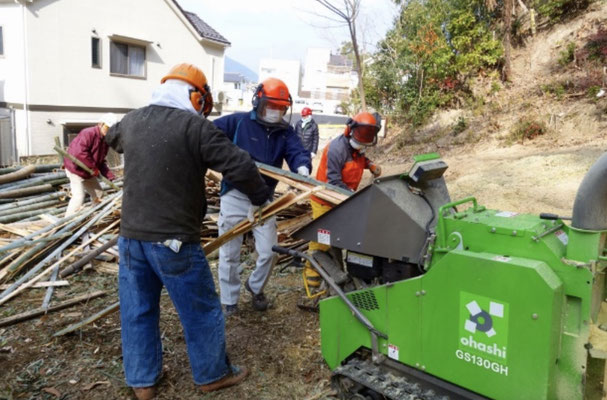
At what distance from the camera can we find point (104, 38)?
1831 cm

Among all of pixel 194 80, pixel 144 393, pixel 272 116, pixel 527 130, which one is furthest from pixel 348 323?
pixel 527 130

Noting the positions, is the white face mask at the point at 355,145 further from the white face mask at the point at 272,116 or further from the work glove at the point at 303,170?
the white face mask at the point at 272,116

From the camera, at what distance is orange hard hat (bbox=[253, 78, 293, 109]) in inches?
182

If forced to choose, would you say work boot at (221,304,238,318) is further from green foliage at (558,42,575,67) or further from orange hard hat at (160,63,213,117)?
green foliage at (558,42,575,67)

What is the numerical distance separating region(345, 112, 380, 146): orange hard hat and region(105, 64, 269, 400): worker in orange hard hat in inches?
71.6

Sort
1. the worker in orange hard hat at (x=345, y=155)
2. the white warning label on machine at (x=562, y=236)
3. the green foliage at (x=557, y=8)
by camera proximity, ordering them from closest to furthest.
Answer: the white warning label on machine at (x=562, y=236), the worker in orange hard hat at (x=345, y=155), the green foliage at (x=557, y=8)

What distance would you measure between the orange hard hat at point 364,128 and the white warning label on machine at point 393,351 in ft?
8.18

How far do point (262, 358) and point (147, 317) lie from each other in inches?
42.7

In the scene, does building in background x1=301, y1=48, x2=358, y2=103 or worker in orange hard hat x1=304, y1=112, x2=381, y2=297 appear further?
building in background x1=301, y1=48, x2=358, y2=103

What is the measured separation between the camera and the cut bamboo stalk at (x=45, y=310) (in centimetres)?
458

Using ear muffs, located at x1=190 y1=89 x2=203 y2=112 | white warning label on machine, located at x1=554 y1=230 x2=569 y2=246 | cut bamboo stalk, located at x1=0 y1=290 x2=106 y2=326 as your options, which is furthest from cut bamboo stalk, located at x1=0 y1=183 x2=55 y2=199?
white warning label on machine, located at x1=554 y1=230 x2=569 y2=246

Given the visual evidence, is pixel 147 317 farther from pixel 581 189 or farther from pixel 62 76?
pixel 62 76

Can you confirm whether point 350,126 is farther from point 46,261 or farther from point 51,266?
point 46,261

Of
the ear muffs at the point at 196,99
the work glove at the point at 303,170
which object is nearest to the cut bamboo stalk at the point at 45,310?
the work glove at the point at 303,170
